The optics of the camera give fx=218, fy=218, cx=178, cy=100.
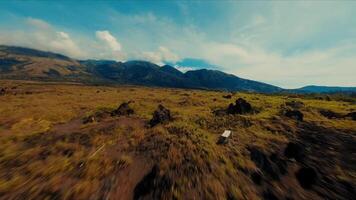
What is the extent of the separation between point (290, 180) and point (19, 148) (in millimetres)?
21245

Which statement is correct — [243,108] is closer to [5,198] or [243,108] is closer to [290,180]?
[290,180]

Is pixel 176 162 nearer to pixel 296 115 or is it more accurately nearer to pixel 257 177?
pixel 257 177

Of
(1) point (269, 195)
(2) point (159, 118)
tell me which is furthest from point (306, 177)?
(2) point (159, 118)

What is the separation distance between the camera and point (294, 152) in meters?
16.5

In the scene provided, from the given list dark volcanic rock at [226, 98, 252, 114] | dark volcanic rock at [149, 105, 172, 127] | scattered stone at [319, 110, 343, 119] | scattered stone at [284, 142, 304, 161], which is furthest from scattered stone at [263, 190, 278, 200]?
scattered stone at [319, 110, 343, 119]

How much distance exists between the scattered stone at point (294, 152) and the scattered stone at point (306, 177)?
1.70 meters

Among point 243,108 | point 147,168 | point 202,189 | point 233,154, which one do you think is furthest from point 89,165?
point 243,108

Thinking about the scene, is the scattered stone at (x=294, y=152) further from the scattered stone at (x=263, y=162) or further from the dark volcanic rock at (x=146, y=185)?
the dark volcanic rock at (x=146, y=185)

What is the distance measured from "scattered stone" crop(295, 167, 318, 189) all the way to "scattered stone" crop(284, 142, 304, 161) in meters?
1.70

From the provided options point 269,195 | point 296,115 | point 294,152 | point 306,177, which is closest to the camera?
point 269,195

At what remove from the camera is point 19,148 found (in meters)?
18.8

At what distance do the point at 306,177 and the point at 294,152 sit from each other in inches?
125

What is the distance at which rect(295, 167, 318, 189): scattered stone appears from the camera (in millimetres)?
12883

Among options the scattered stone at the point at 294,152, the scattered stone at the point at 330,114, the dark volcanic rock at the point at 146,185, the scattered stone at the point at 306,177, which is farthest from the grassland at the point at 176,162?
the scattered stone at the point at 330,114
